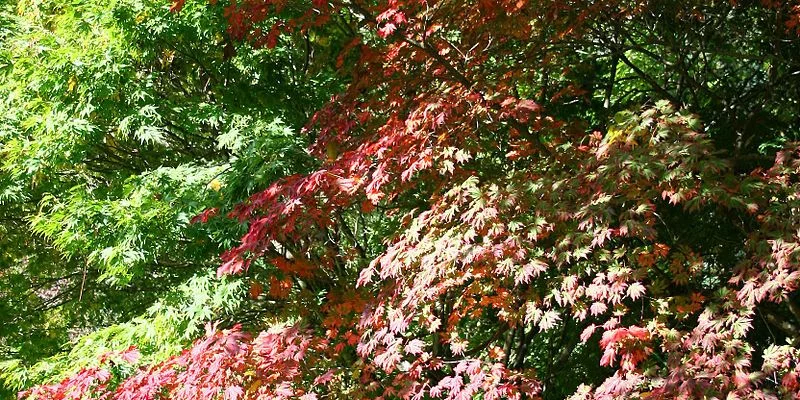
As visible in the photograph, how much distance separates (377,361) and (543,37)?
224cm

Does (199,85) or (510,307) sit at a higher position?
(199,85)

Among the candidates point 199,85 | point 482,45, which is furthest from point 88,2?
point 482,45

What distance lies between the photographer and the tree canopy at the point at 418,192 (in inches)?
133

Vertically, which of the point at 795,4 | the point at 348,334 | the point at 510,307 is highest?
the point at 795,4

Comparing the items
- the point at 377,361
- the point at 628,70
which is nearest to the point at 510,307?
the point at 377,361

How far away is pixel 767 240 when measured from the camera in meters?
3.18

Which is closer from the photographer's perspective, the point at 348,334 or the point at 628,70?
the point at 348,334

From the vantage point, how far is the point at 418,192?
5.19 metres

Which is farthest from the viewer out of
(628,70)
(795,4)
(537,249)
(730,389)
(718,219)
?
(628,70)

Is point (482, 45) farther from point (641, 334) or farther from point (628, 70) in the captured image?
point (641, 334)

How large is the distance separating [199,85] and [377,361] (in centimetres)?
312

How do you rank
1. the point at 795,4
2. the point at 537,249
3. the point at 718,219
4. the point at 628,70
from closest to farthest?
the point at 537,249
the point at 795,4
the point at 718,219
the point at 628,70

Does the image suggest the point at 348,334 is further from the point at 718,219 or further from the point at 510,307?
the point at 718,219

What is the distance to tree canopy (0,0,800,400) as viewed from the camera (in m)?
3.39
